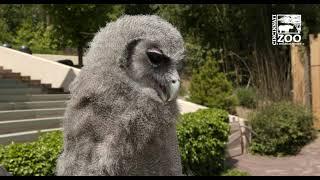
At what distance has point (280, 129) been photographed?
973 centimetres

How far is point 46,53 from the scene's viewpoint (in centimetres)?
2330

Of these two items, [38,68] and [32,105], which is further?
[38,68]

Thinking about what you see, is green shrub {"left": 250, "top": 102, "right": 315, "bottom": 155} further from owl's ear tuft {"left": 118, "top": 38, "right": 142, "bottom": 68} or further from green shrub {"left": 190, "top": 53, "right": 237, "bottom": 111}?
owl's ear tuft {"left": 118, "top": 38, "right": 142, "bottom": 68}

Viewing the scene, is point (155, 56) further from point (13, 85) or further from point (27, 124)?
point (13, 85)

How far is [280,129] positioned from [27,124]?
4514 mm

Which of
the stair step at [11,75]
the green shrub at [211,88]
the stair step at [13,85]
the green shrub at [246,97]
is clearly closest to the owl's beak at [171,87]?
the stair step at [13,85]

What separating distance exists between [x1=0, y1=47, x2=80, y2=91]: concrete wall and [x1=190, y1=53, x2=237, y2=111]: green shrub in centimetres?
273

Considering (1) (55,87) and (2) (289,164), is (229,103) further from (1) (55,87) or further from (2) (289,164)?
(1) (55,87)

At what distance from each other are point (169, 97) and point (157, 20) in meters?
0.31

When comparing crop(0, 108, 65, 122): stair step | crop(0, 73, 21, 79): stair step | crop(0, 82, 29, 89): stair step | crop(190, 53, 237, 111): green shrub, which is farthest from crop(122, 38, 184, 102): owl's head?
crop(0, 73, 21, 79): stair step

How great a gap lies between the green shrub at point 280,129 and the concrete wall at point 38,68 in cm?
429

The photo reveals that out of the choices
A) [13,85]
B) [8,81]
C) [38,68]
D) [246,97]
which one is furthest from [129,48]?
[246,97]

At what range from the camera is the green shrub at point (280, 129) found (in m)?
9.74
